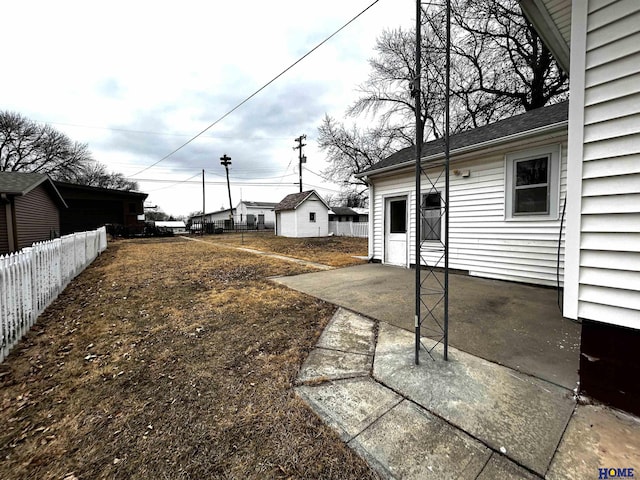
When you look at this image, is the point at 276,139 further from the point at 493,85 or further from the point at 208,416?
the point at 208,416

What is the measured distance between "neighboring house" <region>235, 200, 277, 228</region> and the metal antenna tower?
3397 cm

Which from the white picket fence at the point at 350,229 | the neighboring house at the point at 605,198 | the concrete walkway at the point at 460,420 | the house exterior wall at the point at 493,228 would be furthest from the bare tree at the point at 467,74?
the concrete walkway at the point at 460,420

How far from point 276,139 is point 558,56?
79.8ft

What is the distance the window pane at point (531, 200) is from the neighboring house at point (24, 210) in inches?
632

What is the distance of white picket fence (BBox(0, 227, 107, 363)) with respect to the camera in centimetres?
284

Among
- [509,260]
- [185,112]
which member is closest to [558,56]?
[509,260]

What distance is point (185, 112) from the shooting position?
14.7 meters

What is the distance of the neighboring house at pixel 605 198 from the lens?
178cm

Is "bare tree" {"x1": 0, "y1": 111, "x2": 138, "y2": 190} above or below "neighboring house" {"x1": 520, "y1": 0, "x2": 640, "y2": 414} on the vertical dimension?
above

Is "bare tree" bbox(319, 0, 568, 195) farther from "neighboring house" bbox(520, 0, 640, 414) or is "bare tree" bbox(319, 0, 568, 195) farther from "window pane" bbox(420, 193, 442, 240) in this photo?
"neighboring house" bbox(520, 0, 640, 414)

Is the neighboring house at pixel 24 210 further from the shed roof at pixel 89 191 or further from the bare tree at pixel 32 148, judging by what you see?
the bare tree at pixel 32 148

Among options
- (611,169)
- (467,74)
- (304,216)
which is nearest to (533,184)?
(611,169)

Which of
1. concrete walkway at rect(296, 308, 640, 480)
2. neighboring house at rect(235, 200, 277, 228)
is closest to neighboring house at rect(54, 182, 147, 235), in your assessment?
neighboring house at rect(235, 200, 277, 228)

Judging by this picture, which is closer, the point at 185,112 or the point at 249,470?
the point at 249,470
